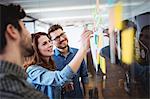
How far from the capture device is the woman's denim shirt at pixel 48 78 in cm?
154

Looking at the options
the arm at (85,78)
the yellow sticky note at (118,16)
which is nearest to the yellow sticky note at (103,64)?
the arm at (85,78)

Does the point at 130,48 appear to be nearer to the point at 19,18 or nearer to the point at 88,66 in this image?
the point at 88,66

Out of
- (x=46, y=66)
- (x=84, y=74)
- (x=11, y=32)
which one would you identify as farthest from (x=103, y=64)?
(x=11, y=32)

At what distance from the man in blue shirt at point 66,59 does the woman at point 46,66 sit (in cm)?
4

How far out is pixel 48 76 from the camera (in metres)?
1.59

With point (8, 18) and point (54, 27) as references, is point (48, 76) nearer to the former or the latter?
point (54, 27)

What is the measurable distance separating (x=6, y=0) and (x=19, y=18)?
19.8 inches

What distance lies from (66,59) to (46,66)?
14 cm

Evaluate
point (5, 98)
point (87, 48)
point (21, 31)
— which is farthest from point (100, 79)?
point (5, 98)

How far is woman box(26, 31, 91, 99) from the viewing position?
1.59m

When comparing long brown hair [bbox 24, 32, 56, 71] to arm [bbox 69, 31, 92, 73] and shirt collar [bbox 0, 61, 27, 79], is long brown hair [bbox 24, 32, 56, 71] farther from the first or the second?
shirt collar [bbox 0, 61, 27, 79]

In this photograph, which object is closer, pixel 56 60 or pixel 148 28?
pixel 148 28

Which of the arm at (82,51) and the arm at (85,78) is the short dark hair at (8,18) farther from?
the arm at (85,78)

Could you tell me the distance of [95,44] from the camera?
1.68 meters
